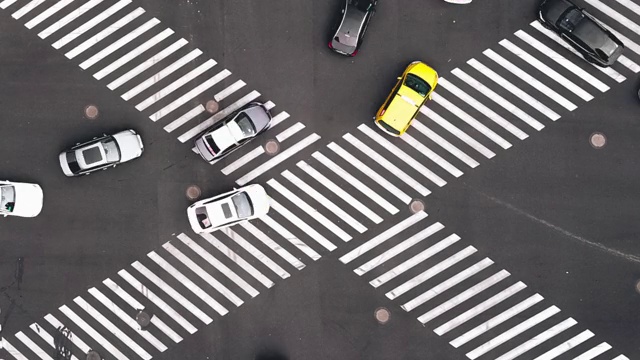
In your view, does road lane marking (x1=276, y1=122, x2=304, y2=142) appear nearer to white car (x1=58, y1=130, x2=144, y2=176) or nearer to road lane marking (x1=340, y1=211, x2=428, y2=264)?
road lane marking (x1=340, y1=211, x2=428, y2=264)

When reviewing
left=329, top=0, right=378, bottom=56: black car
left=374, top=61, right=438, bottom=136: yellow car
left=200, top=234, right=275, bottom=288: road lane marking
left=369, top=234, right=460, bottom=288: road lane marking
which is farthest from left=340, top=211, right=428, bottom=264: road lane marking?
left=329, top=0, right=378, bottom=56: black car

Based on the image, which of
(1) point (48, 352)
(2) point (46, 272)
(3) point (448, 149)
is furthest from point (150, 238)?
(3) point (448, 149)

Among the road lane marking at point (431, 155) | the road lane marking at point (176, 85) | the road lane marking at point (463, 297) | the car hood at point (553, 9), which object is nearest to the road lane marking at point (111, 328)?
the road lane marking at point (176, 85)

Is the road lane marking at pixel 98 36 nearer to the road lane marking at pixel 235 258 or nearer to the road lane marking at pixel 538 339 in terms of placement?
the road lane marking at pixel 235 258

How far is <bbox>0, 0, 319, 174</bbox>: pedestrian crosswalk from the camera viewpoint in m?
23.3

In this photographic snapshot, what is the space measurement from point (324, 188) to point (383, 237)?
3.07m

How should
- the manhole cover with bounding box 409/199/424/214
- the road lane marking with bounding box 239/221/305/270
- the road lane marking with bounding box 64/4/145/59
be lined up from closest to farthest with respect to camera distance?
1. the manhole cover with bounding box 409/199/424/214
2. the road lane marking with bounding box 239/221/305/270
3. the road lane marking with bounding box 64/4/145/59

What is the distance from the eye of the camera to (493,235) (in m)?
22.8

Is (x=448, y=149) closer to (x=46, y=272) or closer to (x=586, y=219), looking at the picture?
(x=586, y=219)

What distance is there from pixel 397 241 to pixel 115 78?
43.4 feet

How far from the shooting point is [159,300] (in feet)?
76.7

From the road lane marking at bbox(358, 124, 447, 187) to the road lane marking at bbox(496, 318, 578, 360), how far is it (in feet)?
23.2

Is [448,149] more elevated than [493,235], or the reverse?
[448,149]

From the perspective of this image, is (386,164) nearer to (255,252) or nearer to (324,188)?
(324,188)
